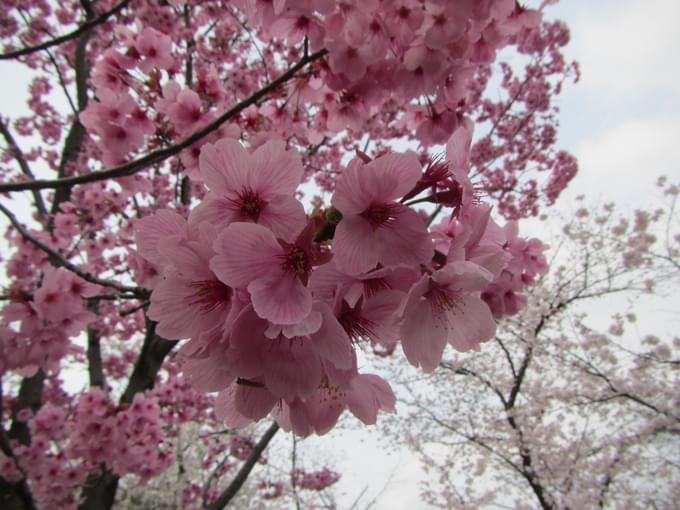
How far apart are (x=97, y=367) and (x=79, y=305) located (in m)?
2.70

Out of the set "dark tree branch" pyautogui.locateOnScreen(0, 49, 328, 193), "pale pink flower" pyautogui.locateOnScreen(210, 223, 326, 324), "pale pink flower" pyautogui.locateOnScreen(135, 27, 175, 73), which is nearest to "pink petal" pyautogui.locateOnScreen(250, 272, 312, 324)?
"pale pink flower" pyautogui.locateOnScreen(210, 223, 326, 324)

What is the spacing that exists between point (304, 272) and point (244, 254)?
0.37 ft

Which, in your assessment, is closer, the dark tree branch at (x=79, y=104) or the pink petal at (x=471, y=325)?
the pink petal at (x=471, y=325)

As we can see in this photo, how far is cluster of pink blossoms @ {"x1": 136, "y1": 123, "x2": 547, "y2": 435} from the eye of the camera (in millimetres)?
747

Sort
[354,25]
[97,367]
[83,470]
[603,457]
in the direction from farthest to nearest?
[603,457] < [97,367] < [83,470] < [354,25]

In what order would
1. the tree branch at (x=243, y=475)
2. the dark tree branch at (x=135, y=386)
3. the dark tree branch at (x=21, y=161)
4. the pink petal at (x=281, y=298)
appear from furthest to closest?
the dark tree branch at (x=21, y=161) → the dark tree branch at (x=135, y=386) → the tree branch at (x=243, y=475) → the pink petal at (x=281, y=298)

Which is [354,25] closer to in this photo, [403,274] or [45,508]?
[403,274]

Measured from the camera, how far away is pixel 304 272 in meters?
0.78

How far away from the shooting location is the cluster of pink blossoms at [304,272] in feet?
2.45

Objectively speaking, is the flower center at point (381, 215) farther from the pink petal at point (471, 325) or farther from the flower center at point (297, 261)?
the pink petal at point (471, 325)

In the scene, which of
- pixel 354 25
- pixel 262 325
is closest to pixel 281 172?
pixel 262 325

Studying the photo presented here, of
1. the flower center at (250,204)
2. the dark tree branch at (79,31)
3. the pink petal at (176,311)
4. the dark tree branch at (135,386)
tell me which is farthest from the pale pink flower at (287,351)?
the dark tree branch at (135,386)

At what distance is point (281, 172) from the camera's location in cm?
84

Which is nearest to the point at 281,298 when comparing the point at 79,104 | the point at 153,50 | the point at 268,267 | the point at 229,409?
the point at 268,267
